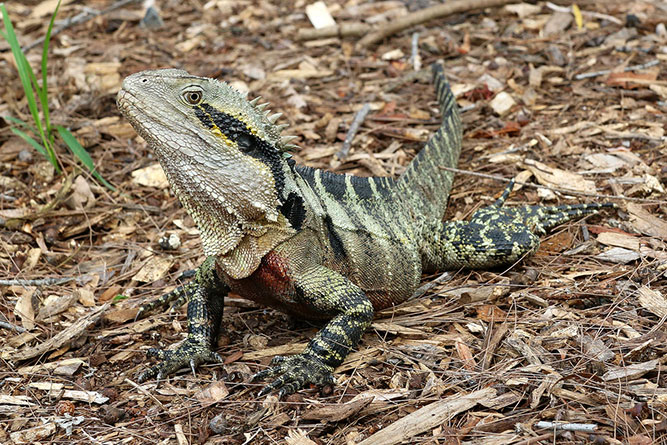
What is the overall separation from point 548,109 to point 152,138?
5.07m

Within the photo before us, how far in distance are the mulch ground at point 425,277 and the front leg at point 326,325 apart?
0.13 meters

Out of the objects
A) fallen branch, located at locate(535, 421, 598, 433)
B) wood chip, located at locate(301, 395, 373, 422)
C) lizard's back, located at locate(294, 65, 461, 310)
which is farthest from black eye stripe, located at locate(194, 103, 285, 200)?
fallen branch, located at locate(535, 421, 598, 433)

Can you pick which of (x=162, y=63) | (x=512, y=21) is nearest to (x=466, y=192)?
(x=512, y=21)

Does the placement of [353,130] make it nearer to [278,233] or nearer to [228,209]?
[278,233]

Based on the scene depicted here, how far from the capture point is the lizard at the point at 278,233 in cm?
442

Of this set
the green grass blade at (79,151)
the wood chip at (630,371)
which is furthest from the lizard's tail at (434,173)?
the green grass blade at (79,151)

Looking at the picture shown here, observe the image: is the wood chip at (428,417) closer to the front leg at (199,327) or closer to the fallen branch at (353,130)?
the front leg at (199,327)

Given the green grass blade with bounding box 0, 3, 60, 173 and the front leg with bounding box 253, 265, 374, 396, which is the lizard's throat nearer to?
the front leg with bounding box 253, 265, 374, 396

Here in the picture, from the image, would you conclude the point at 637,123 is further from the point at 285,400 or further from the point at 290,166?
the point at 285,400

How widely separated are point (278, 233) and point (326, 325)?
0.69m

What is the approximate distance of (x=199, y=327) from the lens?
199 inches

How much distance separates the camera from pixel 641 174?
21.1 feet

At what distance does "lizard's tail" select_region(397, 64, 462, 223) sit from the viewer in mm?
5930

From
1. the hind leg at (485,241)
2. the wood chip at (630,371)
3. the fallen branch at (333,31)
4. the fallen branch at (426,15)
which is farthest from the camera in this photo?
the fallen branch at (333,31)
